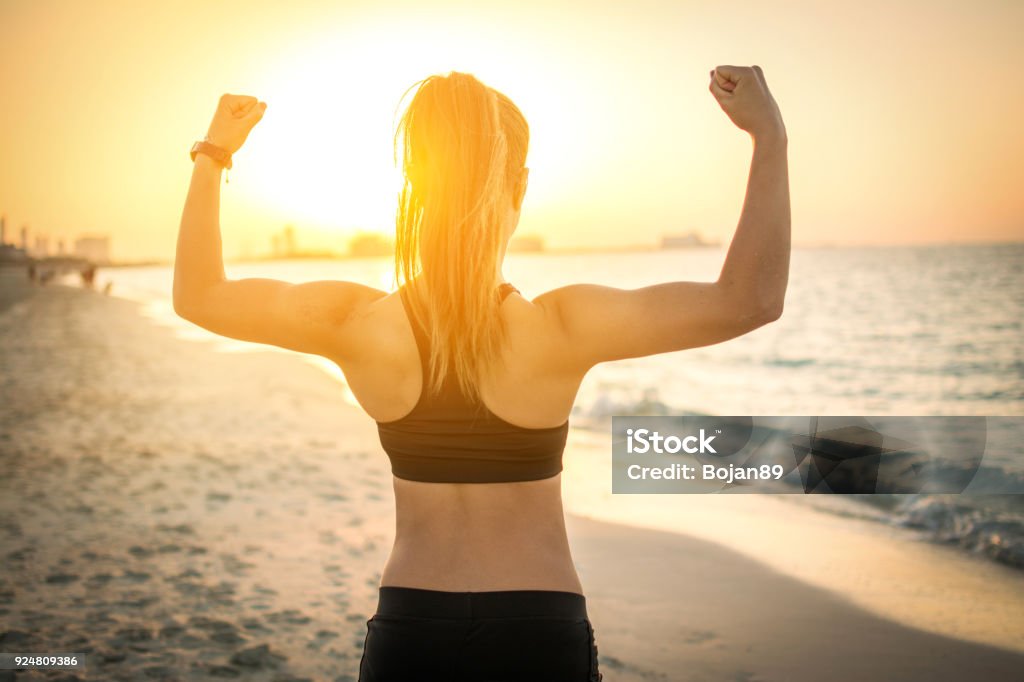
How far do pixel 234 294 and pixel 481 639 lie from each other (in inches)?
35.3

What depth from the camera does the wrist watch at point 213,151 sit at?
5.31ft

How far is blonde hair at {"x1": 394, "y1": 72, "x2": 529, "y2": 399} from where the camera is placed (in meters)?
1.48

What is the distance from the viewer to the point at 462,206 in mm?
1483

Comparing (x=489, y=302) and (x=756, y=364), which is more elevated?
(x=489, y=302)

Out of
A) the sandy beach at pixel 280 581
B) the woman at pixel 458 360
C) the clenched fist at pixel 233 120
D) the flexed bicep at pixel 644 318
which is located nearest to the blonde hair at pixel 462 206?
the woman at pixel 458 360

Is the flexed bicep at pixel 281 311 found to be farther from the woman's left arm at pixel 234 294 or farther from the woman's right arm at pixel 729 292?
the woman's right arm at pixel 729 292

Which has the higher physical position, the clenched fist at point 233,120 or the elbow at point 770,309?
the clenched fist at point 233,120

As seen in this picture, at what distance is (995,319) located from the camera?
3158cm

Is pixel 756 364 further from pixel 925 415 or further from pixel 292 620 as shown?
pixel 292 620

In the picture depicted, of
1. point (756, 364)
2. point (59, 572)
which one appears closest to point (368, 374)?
point (59, 572)

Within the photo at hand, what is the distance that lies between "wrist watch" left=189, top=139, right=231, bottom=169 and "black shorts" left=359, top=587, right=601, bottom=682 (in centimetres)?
104

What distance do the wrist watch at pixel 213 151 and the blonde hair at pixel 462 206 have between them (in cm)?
41

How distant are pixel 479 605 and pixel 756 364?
24659 mm

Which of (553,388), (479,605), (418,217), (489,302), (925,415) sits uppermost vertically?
(418,217)
